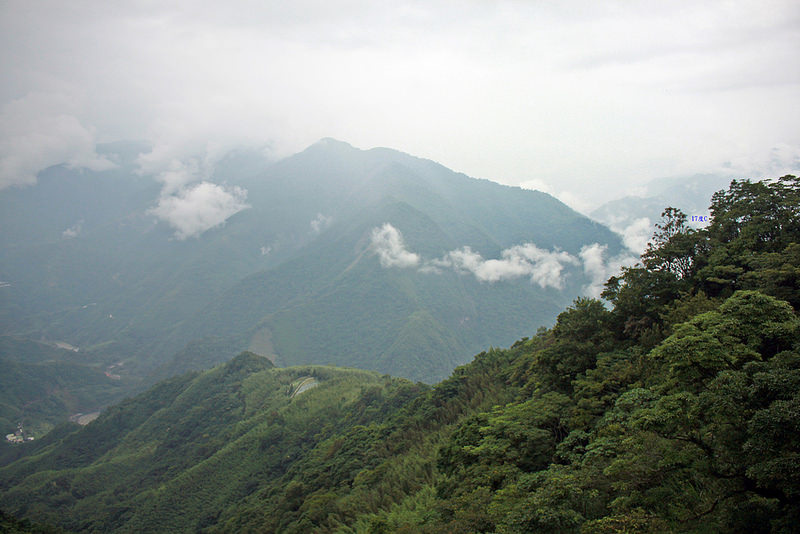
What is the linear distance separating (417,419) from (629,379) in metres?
31.1

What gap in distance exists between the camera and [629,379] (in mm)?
22562

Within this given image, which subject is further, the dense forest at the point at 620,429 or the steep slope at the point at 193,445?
the steep slope at the point at 193,445

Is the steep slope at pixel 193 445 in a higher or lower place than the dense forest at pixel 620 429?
lower

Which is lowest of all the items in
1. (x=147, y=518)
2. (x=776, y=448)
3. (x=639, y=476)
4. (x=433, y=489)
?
(x=147, y=518)

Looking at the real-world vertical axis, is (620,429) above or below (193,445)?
above

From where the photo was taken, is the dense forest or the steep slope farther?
the steep slope

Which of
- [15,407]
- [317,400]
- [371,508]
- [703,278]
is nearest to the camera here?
[703,278]

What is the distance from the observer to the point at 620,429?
17719 mm

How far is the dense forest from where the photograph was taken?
1171 cm

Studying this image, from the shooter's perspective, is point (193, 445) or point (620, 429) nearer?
point (620, 429)

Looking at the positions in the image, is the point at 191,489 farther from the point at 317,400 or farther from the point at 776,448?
the point at 776,448

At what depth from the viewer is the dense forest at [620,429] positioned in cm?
1171

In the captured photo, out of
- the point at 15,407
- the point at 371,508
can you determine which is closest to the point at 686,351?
the point at 371,508

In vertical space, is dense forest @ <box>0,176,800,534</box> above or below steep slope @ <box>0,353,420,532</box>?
above
